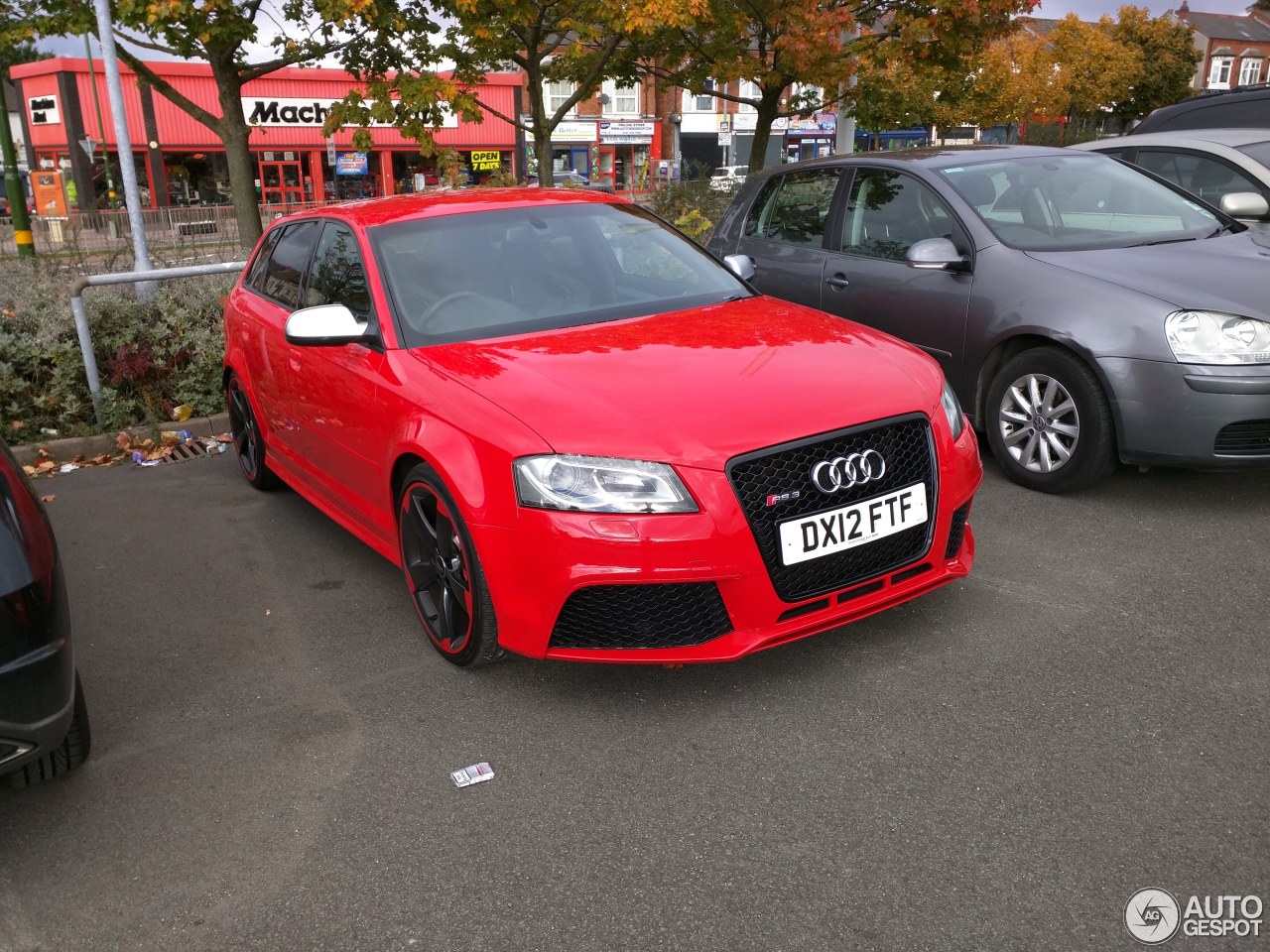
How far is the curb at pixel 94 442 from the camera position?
643 cm

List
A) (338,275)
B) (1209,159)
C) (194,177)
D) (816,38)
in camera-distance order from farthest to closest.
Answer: (194,177) < (816,38) < (1209,159) < (338,275)

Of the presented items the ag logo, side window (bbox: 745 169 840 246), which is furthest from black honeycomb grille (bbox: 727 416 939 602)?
side window (bbox: 745 169 840 246)

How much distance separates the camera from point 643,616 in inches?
121

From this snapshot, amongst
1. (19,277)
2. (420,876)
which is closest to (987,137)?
(19,277)

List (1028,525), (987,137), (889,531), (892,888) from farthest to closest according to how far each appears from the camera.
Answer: (987,137) < (1028,525) < (889,531) < (892,888)

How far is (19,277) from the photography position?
7.79 m

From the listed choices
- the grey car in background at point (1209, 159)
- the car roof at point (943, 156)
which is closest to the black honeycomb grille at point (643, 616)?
the car roof at point (943, 156)

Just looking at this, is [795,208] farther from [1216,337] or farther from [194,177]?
[194,177]

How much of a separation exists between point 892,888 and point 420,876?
113 centimetres

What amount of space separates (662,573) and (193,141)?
4180 cm

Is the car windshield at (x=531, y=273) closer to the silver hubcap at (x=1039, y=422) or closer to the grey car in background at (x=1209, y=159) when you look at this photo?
the silver hubcap at (x=1039, y=422)

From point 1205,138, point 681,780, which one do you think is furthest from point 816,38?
point 681,780

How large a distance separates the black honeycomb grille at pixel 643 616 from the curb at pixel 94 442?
4.25 m

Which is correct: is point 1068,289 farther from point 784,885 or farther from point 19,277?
point 19,277
